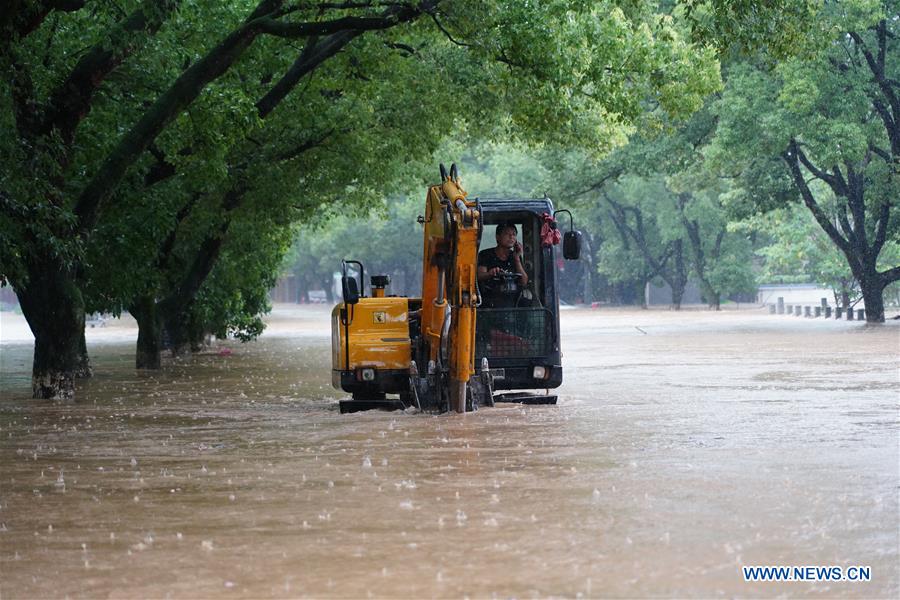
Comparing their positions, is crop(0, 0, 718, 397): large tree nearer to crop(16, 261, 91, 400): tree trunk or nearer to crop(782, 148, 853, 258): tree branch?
crop(16, 261, 91, 400): tree trunk

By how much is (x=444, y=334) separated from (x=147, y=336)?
15.6 m

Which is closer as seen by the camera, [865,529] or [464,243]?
[865,529]

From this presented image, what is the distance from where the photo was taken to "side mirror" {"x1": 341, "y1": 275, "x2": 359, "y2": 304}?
1786cm

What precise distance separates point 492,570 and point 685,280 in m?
76.6

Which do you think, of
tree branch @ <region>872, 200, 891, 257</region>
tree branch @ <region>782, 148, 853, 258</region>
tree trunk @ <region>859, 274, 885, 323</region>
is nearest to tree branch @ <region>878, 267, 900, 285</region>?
tree trunk @ <region>859, 274, 885, 323</region>

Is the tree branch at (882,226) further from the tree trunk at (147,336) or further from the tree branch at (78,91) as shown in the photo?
the tree branch at (78,91)

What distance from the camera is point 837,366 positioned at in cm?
2656

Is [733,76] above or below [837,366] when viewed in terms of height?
above

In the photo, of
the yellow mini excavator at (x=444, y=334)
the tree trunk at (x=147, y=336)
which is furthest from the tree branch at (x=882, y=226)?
the yellow mini excavator at (x=444, y=334)

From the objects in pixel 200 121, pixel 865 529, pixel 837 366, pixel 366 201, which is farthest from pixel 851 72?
pixel 865 529

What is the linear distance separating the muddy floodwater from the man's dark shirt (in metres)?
1.43

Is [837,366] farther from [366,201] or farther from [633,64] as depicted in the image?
[366,201]

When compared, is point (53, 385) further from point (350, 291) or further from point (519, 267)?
point (519, 267)

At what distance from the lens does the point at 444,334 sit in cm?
1739
